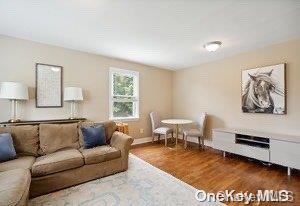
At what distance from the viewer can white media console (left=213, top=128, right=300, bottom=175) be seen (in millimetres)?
2646

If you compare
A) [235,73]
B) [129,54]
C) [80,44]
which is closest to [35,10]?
[80,44]

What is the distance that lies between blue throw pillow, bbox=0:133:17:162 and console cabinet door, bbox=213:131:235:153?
3.74m

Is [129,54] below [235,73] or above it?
above

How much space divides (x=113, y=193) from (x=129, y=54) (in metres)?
2.98

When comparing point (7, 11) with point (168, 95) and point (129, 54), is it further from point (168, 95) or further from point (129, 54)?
point (168, 95)

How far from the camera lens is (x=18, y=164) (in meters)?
2.11

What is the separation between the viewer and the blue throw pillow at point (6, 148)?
2.19 meters

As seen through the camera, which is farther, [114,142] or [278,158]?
[114,142]

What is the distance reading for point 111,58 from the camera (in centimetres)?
425

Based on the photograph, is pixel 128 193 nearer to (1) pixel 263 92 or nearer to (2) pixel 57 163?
(2) pixel 57 163

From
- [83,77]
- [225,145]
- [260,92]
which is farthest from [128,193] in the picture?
[260,92]

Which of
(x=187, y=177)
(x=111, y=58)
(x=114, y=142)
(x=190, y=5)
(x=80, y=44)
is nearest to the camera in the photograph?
(x=190, y=5)

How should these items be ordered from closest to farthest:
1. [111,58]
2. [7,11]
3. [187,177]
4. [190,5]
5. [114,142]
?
[190,5], [7,11], [187,177], [114,142], [111,58]

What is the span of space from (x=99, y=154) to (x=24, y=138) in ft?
3.97
